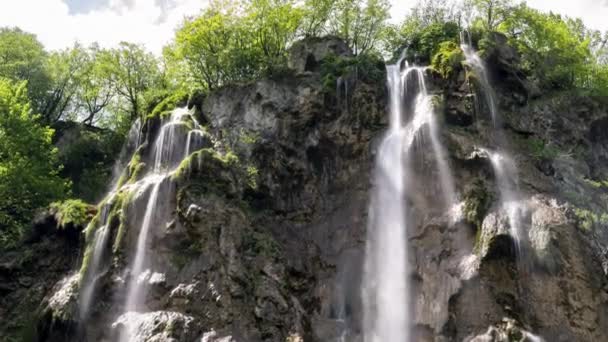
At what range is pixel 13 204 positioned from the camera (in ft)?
64.8

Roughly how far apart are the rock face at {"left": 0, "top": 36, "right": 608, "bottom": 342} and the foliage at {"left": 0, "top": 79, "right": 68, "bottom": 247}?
2139 mm

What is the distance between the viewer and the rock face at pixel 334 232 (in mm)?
14945

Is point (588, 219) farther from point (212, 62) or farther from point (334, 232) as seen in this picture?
point (212, 62)

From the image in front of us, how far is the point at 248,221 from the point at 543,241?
33.8ft

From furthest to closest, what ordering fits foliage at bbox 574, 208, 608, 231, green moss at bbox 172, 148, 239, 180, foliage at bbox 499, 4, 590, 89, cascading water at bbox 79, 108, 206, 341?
foliage at bbox 499, 4, 590, 89 < green moss at bbox 172, 148, 239, 180 < foliage at bbox 574, 208, 608, 231 < cascading water at bbox 79, 108, 206, 341

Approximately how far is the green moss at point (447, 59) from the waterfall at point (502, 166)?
18.9 inches

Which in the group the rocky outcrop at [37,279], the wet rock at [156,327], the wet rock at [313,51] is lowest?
the wet rock at [156,327]

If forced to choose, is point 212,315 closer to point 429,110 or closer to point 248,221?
point 248,221

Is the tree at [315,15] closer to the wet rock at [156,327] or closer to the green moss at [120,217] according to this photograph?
the green moss at [120,217]

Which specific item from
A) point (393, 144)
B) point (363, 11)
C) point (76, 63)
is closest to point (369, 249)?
point (393, 144)

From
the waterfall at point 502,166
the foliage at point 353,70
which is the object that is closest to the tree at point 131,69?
the foliage at point 353,70

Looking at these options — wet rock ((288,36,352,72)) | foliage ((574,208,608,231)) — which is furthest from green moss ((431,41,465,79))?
foliage ((574,208,608,231))

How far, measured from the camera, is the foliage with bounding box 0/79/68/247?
19.3 meters

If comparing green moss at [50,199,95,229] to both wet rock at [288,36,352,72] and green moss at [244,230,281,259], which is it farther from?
wet rock at [288,36,352,72]
